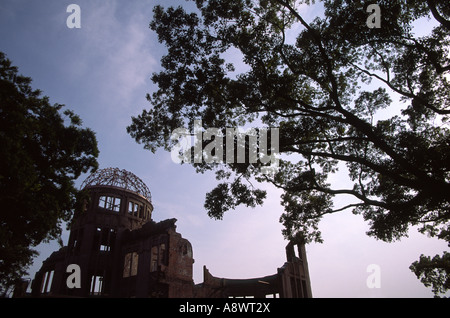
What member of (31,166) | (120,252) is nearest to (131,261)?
(120,252)

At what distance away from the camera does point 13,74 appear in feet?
51.7

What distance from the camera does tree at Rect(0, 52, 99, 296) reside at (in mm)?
13594

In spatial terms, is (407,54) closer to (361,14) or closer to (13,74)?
(361,14)

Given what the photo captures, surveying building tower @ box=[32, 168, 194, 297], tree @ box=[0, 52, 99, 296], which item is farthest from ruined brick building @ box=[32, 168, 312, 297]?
tree @ box=[0, 52, 99, 296]

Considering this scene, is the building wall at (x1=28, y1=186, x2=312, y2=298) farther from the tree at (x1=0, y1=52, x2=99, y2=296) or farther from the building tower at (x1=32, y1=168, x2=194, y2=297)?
the tree at (x1=0, y1=52, x2=99, y2=296)

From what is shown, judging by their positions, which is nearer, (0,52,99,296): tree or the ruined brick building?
(0,52,99,296): tree

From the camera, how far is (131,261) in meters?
27.1

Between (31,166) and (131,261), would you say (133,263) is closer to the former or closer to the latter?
(131,261)

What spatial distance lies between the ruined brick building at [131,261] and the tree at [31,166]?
5644 mm

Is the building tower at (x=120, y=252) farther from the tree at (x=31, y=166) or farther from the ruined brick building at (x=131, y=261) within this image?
the tree at (x=31, y=166)

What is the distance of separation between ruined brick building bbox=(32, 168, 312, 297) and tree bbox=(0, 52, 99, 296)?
5.64m

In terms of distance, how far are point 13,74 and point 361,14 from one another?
18832 mm
